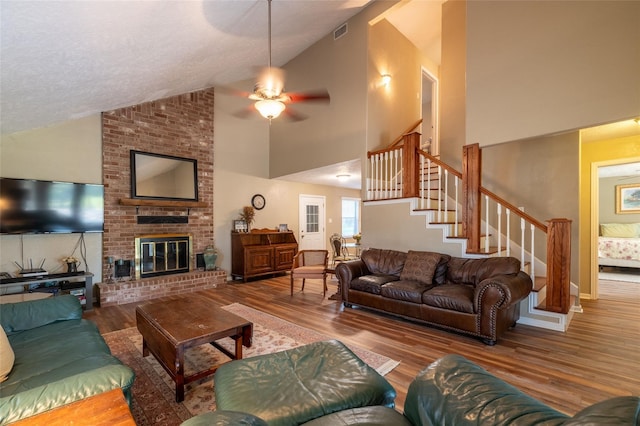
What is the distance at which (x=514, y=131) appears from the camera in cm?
348

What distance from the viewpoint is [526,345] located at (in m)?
2.95

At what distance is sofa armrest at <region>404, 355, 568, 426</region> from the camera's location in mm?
969

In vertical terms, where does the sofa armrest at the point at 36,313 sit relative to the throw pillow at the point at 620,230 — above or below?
below

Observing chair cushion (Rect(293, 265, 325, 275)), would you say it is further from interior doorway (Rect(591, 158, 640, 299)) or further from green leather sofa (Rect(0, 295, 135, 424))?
interior doorway (Rect(591, 158, 640, 299))

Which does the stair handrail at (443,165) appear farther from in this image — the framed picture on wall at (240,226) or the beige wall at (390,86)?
the framed picture on wall at (240,226)

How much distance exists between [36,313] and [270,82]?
2.90m

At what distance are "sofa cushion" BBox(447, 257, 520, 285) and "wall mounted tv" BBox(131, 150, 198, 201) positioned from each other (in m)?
4.89

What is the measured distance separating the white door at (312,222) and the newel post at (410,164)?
384 centimetres

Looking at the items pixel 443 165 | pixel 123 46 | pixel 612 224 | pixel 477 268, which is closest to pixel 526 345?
pixel 477 268

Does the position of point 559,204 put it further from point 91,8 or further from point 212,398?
point 91,8

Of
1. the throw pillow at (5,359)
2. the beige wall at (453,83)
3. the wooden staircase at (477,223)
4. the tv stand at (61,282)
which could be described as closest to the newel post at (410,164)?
the wooden staircase at (477,223)

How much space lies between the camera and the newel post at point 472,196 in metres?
3.81

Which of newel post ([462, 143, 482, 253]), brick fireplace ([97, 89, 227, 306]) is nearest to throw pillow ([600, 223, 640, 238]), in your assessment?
newel post ([462, 143, 482, 253])

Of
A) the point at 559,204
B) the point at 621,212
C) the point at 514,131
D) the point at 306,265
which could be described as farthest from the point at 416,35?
the point at 621,212
